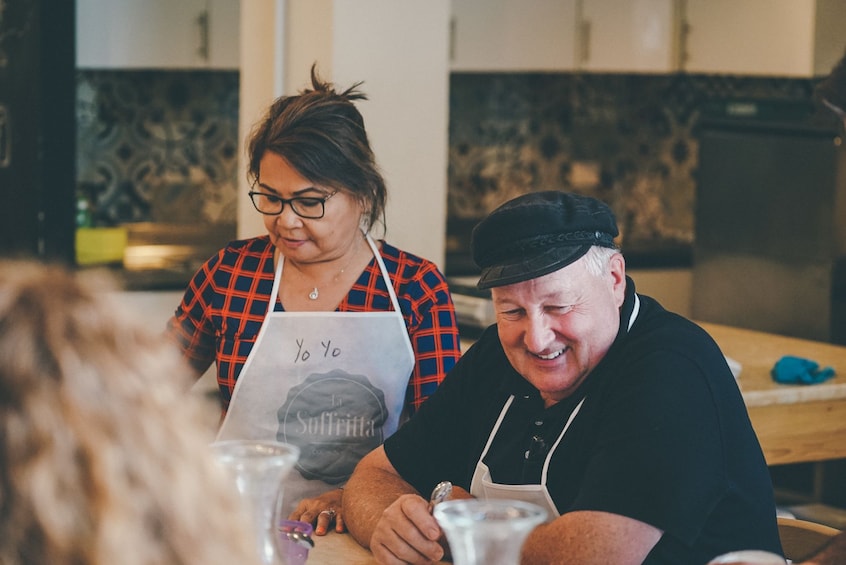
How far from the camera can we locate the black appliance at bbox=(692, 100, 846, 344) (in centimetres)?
441

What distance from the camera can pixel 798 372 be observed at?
9.41ft

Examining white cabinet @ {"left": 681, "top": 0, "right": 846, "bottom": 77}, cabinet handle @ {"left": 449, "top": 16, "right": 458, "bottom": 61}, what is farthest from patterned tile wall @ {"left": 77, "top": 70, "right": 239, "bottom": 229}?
white cabinet @ {"left": 681, "top": 0, "right": 846, "bottom": 77}

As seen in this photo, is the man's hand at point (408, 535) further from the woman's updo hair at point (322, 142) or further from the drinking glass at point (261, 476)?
the woman's updo hair at point (322, 142)

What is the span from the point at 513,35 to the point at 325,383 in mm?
2698

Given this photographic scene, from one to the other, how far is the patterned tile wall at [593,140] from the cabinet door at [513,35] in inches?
15.8

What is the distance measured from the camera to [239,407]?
2393mm

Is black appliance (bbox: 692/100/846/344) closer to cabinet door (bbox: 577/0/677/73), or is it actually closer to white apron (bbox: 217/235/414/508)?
cabinet door (bbox: 577/0/677/73)

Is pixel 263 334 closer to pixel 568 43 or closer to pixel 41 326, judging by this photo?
pixel 41 326

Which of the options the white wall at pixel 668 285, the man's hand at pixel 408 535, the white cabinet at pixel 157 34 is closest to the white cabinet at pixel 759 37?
the white wall at pixel 668 285

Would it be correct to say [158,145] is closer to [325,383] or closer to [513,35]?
[513,35]

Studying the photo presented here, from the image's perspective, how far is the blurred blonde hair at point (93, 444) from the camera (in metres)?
0.72

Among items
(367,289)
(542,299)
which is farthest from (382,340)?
(542,299)

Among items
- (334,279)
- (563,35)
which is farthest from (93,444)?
(563,35)

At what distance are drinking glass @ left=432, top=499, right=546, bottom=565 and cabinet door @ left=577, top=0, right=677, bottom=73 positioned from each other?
3.93 meters
